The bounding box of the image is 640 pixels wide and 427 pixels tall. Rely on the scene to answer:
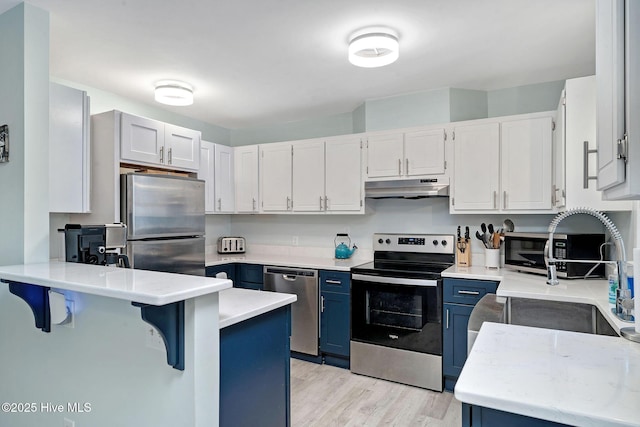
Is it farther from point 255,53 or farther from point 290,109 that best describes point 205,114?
point 255,53

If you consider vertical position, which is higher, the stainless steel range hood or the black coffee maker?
the stainless steel range hood

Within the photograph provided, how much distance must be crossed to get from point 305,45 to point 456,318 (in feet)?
7.34

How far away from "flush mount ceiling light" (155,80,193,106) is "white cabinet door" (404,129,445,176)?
1949mm

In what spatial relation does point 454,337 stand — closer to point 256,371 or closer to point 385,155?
point 385,155

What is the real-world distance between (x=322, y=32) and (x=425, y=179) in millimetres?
1500

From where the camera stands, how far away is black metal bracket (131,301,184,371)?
1.33 metres

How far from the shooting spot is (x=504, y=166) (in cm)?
298

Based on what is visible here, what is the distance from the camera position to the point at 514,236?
2.90 meters

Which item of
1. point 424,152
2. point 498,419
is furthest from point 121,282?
point 424,152

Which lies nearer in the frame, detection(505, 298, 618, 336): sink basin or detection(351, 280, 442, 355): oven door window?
detection(505, 298, 618, 336): sink basin

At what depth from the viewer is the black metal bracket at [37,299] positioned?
1.76m

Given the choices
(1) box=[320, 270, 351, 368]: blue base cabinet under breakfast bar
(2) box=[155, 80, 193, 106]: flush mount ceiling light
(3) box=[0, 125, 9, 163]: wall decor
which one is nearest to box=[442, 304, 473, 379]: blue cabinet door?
(1) box=[320, 270, 351, 368]: blue base cabinet under breakfast bar

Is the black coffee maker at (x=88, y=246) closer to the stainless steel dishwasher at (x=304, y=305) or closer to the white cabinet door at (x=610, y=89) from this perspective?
the stainless steel dishwasher at (x=304, y=305)

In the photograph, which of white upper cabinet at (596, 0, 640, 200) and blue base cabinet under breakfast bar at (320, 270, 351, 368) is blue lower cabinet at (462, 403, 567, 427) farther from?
blue base cabinet under breakfast bar at (320, 270, 351, 368)
